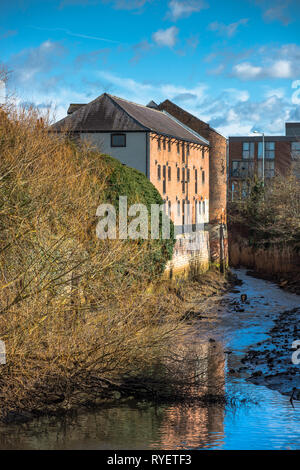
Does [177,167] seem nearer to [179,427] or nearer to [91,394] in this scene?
[91,394]

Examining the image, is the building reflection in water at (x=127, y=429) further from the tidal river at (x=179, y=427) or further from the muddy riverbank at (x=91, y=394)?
the muddy riverbank at (x=91, y=394)

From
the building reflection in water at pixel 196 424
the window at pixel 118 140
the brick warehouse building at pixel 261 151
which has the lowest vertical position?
the building reflection in water at pixel 196 424

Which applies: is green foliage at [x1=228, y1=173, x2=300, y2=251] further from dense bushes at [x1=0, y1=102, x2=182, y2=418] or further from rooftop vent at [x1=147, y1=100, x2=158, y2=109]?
dense bushes at [x1=0, y1=102, x2=182, y2=418]

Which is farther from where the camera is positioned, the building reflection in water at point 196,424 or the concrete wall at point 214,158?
the concrete wall at point 214,158

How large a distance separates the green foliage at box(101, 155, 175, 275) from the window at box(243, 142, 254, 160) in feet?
183

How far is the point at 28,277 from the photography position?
1467 centimetres

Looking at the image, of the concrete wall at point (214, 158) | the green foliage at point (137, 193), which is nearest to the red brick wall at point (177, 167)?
the concrete wall at point (214, 158)

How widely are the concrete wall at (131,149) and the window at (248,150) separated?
50363 mm

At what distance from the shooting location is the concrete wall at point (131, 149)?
41531mm

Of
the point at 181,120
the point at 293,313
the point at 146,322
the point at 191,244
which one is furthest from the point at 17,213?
the point at 181,120

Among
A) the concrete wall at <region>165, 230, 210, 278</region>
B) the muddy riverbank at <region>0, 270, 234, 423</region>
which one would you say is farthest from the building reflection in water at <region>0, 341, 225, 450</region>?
the concrete wall at <region>165, 230, 210, 278</region>
